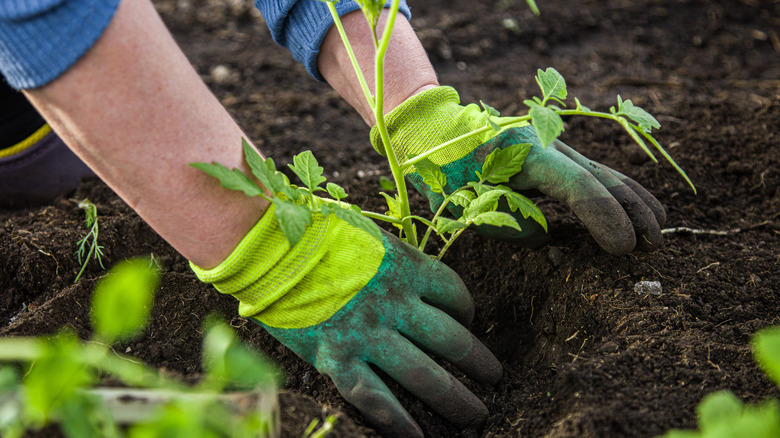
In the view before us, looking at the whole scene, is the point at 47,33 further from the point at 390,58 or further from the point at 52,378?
the point at 390,58

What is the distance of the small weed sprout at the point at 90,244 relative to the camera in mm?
1778

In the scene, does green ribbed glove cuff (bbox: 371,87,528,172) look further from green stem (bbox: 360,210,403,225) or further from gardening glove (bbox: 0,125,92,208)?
gardening glove (bbox: 0,125,92,208)

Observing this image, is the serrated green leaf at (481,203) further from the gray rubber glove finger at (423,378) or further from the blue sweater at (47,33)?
the blue sweater at (47,33)

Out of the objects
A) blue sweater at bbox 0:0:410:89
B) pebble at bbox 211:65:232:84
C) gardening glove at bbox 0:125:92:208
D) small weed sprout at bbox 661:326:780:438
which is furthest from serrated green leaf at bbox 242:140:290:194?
pebble at bbox 211:65:232:84

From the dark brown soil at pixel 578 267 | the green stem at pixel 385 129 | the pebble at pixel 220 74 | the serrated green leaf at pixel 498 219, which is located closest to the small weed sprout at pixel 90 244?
the dark brown soil at pixel 578 267

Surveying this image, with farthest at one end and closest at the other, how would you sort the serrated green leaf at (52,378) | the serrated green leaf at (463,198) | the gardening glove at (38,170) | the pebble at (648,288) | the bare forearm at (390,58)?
the gardening glove at (38,170), the bare forearm at (390,58), the pebble at (648,288), the serrated green leaf at (463,198), the serrated green leaf at (52,378)

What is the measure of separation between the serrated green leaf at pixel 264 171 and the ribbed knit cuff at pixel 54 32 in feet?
1.13

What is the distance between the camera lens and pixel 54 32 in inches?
43.3

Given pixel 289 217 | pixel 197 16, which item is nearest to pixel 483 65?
pixel 197 16

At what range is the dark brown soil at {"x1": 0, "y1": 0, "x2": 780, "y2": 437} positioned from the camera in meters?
1.31

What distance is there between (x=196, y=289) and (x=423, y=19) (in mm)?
2375

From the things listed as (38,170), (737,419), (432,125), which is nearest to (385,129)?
(432,125)

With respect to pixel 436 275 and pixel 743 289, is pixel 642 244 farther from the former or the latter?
pixel 436 275

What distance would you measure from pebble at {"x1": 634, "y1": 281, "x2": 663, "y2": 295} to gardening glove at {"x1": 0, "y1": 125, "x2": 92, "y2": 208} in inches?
73.3
